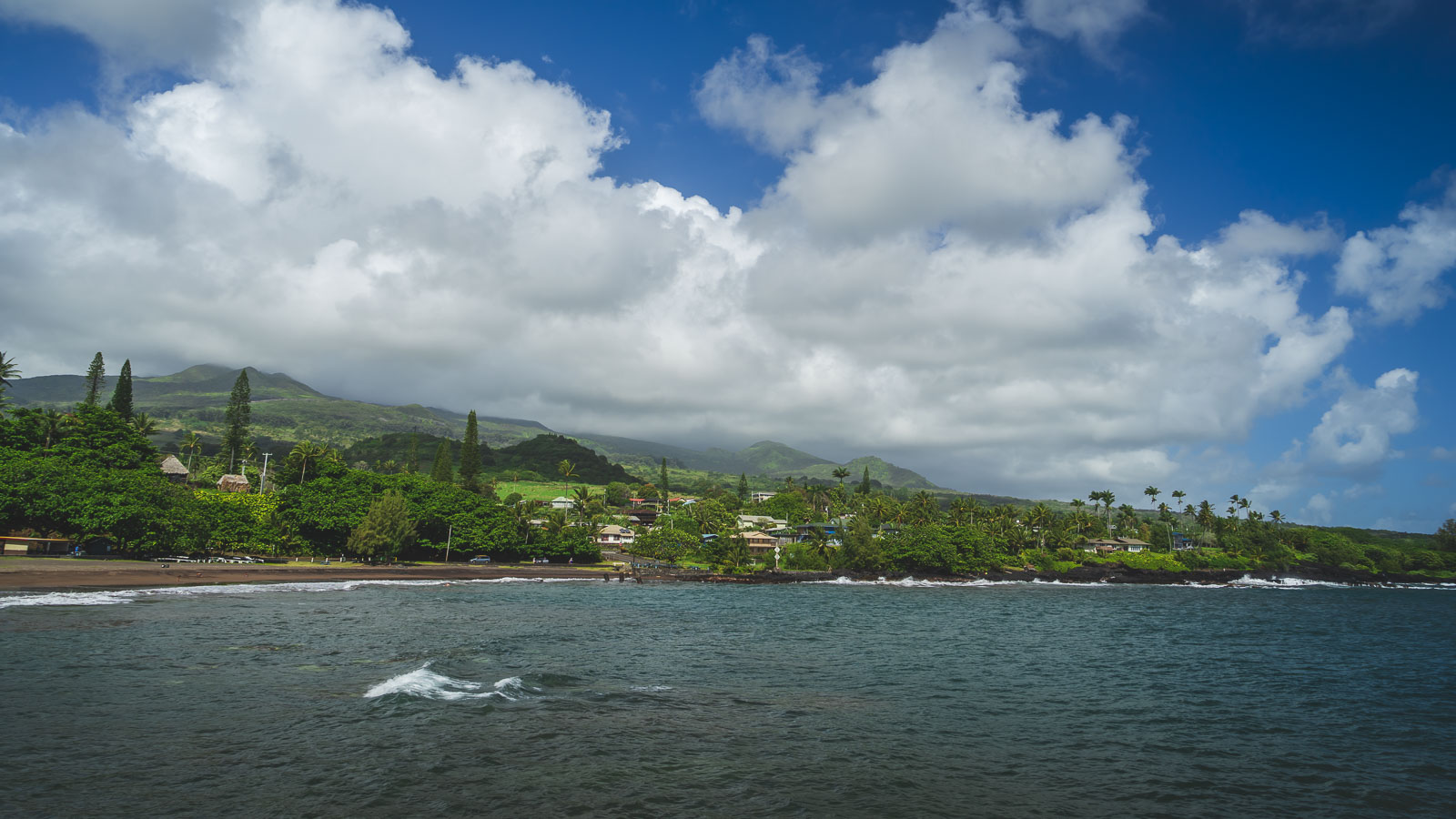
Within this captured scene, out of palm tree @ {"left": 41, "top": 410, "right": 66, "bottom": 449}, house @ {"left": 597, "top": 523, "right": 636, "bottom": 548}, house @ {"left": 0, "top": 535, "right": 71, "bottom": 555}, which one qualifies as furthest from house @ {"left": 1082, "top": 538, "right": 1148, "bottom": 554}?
palm tree @ {"left": 41, "top": 410, "right": 66, "bottom": 449}

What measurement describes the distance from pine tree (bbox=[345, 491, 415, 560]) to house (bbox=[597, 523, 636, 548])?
6272cm

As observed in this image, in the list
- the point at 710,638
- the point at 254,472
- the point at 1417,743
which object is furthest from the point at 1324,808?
the point at 254,472

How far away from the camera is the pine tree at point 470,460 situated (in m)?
146

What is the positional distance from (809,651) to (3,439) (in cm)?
9279

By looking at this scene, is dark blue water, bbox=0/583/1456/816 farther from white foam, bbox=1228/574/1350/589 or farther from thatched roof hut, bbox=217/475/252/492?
white foam, bbox=1228/574/1350/589

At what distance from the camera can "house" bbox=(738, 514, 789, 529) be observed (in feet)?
553

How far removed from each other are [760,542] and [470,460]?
205ft

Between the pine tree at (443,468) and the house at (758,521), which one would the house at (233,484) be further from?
the house at (758,521)

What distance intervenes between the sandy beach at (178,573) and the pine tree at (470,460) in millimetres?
52455

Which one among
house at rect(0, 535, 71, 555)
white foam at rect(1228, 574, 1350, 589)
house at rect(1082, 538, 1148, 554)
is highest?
house at rect(1082, 538, 1148, 554)

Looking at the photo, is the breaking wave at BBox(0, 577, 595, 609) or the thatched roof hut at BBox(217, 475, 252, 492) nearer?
the breaking wave at BBox(0, 577, 595, 609)

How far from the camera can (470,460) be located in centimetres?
15075

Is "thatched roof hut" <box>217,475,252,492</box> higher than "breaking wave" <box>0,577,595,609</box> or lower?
higher

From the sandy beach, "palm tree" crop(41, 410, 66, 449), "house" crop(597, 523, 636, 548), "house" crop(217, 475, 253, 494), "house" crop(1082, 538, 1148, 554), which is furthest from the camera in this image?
"house" crop(1082, 538, 1148, 554)
